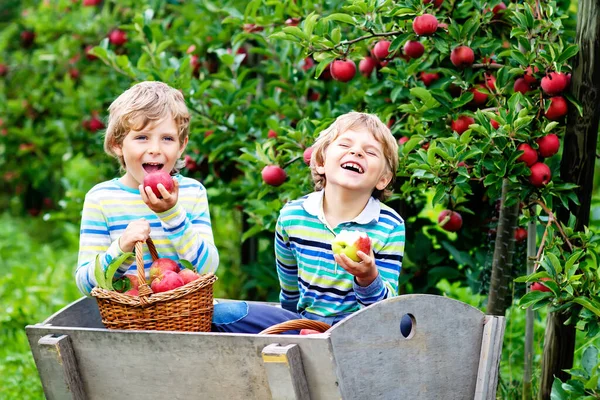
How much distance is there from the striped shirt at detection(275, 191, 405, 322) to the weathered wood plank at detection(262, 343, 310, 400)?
1.40 feet

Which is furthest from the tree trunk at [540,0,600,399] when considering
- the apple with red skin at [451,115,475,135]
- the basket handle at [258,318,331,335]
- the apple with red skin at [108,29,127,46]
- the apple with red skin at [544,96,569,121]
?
the apple with red skin at [108,29,127,46]

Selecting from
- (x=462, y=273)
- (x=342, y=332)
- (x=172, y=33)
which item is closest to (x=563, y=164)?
(x=462, y=273)

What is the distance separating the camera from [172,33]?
14.9 ft

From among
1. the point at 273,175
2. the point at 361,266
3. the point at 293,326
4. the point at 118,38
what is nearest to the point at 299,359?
the point at 293,326

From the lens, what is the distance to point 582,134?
112 inches

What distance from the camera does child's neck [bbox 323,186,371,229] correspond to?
8.49 feet

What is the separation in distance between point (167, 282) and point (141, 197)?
36 centimetres

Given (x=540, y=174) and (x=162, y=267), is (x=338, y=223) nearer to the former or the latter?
(x=162, y=267)

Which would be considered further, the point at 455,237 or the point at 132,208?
the point at 455,237

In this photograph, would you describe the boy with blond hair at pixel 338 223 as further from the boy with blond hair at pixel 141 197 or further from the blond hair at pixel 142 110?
the blond hair at pixel 142 110

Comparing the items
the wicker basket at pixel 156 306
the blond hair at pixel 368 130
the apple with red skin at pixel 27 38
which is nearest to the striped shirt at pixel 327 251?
the blond hair at pixel 368 130

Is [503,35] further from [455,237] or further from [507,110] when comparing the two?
[455,237]

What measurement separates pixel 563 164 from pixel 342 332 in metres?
1.17

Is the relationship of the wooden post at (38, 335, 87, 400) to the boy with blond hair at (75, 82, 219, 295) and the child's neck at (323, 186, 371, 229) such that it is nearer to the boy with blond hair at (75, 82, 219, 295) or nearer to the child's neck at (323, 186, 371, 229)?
the boy with blond hair at (75, 82, 219, 295)
